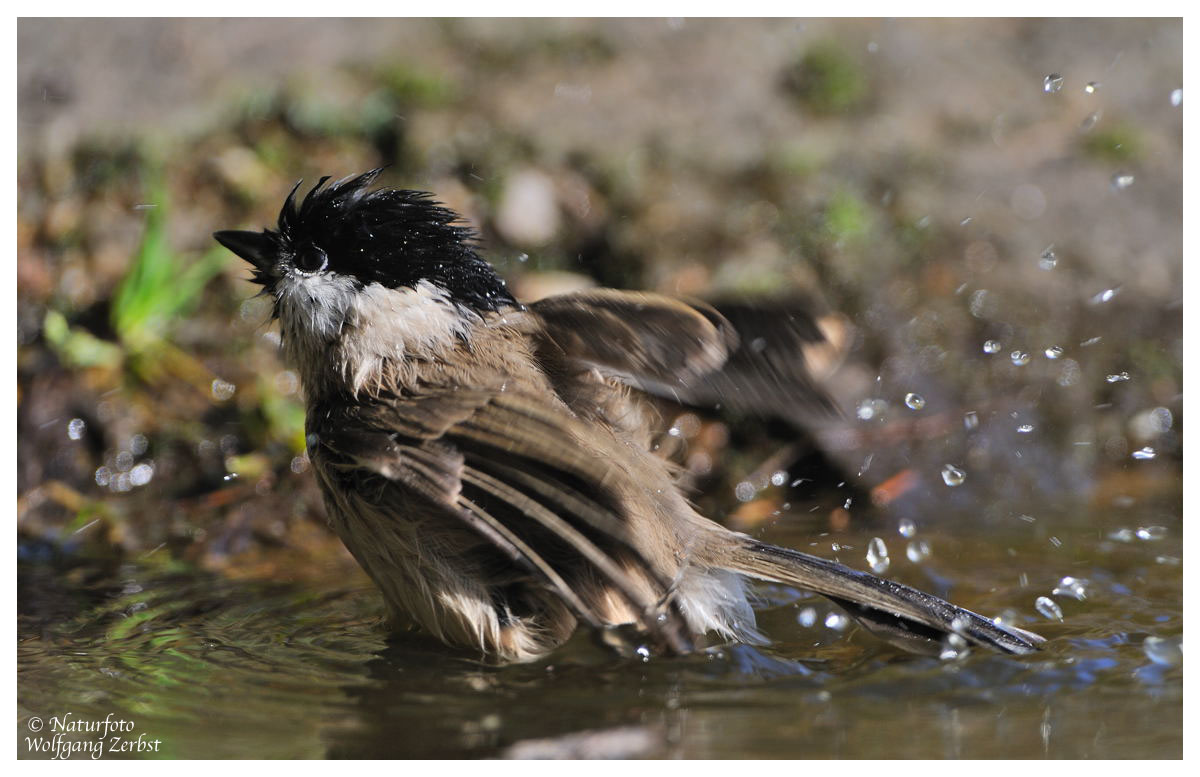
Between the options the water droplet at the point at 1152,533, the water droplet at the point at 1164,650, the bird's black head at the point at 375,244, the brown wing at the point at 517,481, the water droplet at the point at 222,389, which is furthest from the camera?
the water droplet at the point at 222,389

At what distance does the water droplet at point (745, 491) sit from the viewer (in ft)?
18.8

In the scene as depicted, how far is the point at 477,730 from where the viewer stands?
3264 millimetres

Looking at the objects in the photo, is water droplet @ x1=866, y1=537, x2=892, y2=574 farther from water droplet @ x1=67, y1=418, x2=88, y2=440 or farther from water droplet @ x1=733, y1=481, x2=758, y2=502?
water droplet @ x1=67, y1=418, x2=88, y2=440

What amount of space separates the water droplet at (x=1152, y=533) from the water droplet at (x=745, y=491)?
1666 millimetres

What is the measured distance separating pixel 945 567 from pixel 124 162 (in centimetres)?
483

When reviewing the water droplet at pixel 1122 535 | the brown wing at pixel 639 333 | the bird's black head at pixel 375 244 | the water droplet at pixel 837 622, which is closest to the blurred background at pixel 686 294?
the water droplet at pixel 837 622

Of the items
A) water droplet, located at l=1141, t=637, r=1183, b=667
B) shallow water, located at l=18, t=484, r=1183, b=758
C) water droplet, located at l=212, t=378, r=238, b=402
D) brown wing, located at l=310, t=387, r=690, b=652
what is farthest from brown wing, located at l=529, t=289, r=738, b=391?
water droplet, located at l=212, t=378, r=238, b=402

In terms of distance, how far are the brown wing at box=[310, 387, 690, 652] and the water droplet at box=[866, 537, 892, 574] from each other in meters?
1.44

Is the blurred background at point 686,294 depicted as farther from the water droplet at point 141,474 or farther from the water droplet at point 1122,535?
the water droplet at point 1122,535

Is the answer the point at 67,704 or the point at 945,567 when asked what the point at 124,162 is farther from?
the point at 945,567

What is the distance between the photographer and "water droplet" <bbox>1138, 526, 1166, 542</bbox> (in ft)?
16.8

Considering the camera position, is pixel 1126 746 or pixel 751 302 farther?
pixel 751 302

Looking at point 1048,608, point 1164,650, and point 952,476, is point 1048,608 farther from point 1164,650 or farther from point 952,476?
point 952,476
